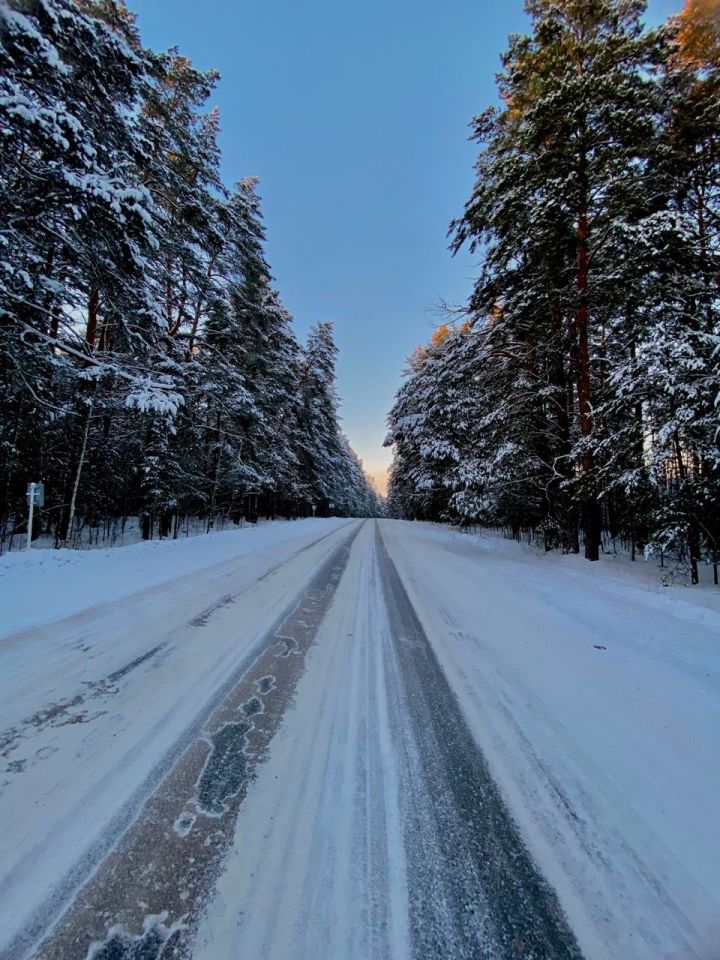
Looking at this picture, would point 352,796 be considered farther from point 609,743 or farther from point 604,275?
point 604,275

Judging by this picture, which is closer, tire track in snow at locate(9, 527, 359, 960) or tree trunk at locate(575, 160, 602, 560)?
tire track in snow at locate(9, 527, 359, 960)

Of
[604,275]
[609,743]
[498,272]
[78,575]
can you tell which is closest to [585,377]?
[604,275]

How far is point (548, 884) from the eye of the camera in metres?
1.35

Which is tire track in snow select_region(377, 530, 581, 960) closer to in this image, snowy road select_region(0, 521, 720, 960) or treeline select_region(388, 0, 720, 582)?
snowy road select_region(0, 521, 720, 960)

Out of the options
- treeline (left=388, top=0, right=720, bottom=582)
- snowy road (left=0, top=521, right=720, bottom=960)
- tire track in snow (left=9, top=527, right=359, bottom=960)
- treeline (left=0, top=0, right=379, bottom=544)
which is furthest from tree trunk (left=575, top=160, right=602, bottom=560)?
treeline (left=0, top=0, right=379, bottom=544)

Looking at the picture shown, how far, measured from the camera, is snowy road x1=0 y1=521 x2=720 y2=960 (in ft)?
3.88

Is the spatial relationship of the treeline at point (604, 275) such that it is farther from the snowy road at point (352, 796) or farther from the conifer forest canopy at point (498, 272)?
the snowy road at point (352, 796)

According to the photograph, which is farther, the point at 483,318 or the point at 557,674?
the point at 483,318

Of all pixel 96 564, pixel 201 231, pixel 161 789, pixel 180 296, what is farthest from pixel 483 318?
pixel 161 789

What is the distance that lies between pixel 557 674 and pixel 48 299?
9.62 meters

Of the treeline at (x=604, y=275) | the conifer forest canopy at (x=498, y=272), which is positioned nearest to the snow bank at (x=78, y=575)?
the conifer forest canopy at (x=498, y=272)

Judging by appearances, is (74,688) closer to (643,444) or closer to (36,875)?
(36,875)

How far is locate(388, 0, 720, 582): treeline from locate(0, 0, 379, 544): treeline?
22.4 ft

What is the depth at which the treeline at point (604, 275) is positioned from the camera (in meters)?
5.67
